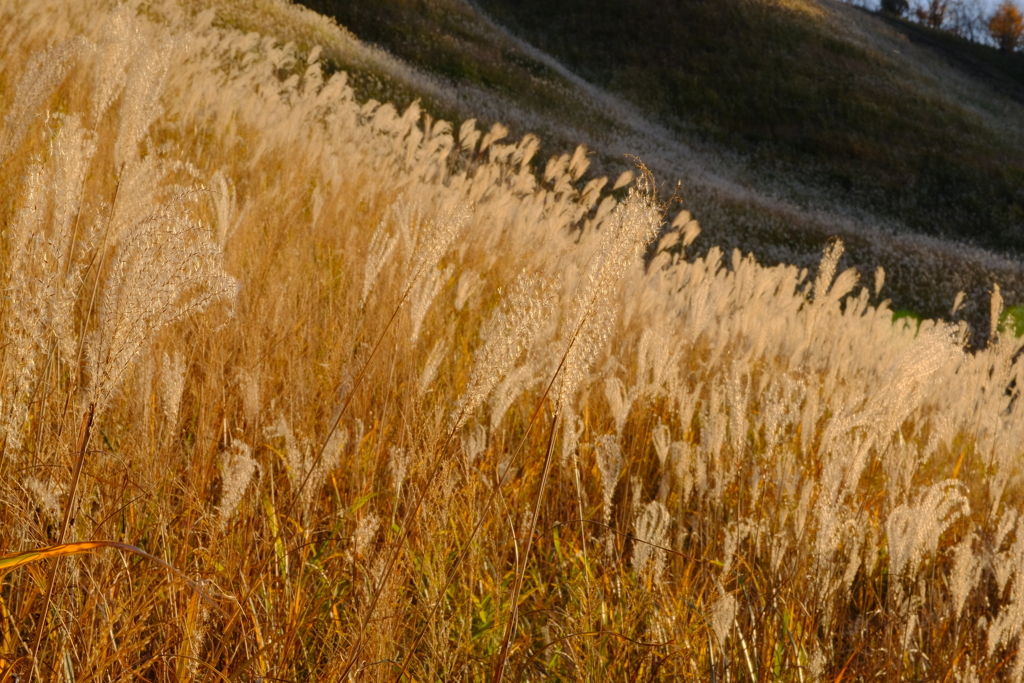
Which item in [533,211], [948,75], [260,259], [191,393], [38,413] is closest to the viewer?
[38,413]

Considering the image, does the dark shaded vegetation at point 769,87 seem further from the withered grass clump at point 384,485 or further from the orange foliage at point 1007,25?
the withered grass clump at point 384,485

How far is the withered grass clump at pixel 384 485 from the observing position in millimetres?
970

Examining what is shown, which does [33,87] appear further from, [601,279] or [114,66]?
[601,279]

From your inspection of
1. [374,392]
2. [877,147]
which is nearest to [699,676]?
[374,392]

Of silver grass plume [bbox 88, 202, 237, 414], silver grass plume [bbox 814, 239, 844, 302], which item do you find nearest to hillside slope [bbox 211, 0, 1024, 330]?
silver grass plume [bbox 814, 239, 844, 302]

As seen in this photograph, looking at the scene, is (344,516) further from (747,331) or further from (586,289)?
(747,331)

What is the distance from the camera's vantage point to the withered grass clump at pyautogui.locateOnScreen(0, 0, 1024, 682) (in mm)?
970

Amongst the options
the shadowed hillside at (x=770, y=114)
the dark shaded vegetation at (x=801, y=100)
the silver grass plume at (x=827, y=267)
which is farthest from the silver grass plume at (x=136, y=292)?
the dark shaded vegetation at (x=801, y=100)

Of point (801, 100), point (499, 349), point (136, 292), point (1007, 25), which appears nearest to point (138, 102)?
point (136, 292)

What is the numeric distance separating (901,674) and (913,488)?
4.60ft

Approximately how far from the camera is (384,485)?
175 centimetres

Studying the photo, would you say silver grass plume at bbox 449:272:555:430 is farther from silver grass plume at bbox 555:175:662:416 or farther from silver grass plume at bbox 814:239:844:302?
silver grass plume at bbox 814:239:844:302

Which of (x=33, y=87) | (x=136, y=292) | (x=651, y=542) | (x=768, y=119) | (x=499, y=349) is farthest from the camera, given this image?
(x=768, y=119)

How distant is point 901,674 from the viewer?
1.46 m
